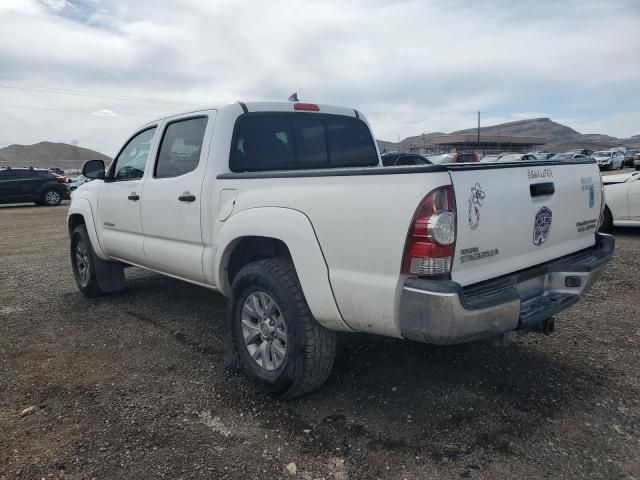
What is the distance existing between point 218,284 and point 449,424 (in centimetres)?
182

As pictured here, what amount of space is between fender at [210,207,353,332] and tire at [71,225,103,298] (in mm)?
3218

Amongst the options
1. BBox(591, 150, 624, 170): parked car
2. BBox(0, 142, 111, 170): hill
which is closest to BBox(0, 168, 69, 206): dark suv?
BBox(591, 150, 624, 170): parked car

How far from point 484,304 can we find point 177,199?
2.51 metres

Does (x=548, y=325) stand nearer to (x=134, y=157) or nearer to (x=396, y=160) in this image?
(x=134, y=157)

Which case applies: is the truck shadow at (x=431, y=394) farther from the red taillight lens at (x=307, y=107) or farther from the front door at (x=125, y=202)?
the red taillight lens at (x=307, y=107)

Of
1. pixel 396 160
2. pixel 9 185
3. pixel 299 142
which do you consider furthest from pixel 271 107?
pixel 9 185

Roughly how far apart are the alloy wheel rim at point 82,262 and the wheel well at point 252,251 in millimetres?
2903

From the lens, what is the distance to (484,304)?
264 centimetres

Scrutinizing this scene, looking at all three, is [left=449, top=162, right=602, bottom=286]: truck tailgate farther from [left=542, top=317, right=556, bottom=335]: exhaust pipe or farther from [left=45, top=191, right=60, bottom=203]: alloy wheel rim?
[left=45, top=191, right=60, bottom=203]: alloy wheel rim

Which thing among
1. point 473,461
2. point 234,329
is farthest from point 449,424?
point 234,329

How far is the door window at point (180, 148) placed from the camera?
4.12 meters

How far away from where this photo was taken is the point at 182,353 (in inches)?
168

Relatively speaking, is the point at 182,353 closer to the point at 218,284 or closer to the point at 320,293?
the point at 218,284

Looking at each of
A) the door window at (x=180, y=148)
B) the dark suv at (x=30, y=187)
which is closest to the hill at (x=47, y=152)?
the dark suv at (x=30, y=187)
